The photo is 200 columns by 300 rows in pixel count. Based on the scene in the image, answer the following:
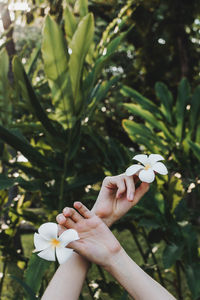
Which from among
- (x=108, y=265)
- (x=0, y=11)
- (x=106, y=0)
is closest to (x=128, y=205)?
(x=108, y=265)

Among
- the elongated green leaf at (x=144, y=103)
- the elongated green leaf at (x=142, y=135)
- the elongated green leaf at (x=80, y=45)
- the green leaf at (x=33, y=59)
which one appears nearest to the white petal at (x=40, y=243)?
the elongated green leaf at (x=80, y=45)

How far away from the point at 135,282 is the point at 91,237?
0.11 m

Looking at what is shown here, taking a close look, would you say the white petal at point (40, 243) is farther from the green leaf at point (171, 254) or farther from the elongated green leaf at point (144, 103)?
the elongated green leaf at point (144, 103)

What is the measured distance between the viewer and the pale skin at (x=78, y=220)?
2.05 ft

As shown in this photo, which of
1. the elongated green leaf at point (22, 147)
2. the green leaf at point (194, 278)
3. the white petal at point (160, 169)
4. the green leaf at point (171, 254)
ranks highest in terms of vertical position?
the elongated green leaf at point (22, 147)

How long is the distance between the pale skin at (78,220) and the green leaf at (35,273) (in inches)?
13.2

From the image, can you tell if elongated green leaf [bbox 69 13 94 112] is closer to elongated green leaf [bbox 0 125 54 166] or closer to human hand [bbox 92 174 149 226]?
elongated green leaf [bbox 0 125 54 166]

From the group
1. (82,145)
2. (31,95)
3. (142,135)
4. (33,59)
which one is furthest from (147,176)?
(33,59)

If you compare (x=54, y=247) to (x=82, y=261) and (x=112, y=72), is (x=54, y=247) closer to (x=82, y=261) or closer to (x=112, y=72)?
(x=82, y=261)

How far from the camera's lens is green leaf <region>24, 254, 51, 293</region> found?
3.10 ft

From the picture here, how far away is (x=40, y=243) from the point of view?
1.71 feet

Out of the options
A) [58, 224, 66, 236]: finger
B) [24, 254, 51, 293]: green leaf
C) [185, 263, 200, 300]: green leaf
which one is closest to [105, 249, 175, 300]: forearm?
[58, 224, 66, 236]: finger

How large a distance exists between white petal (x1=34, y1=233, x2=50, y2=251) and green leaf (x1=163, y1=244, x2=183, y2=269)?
0.63 meters

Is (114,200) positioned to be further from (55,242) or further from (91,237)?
(55,242)
